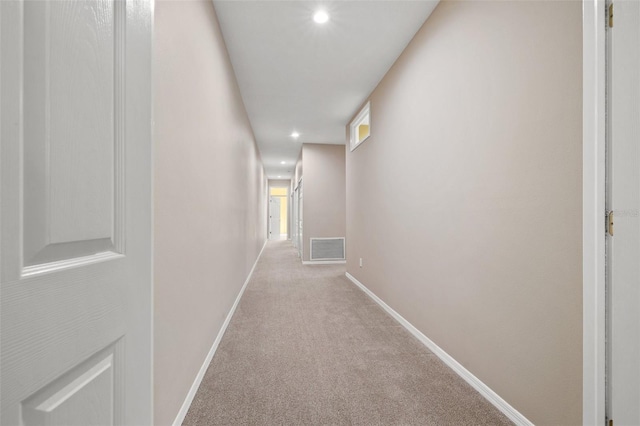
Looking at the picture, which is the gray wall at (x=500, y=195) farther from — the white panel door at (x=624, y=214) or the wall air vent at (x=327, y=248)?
the wall air vent at (x=327, y=248)

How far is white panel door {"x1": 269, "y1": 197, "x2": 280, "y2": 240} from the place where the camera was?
43.4 feet

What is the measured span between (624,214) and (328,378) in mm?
1668

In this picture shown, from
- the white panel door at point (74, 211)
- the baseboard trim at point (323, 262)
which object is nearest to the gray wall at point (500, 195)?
the white panel door at point (74, 211)

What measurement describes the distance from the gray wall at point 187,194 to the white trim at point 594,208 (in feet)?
5.42

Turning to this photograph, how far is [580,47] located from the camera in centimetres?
110

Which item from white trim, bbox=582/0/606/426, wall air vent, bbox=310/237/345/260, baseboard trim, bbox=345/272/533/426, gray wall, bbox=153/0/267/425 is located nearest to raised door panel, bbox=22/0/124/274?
gray wall, bbox=153/0/267/425

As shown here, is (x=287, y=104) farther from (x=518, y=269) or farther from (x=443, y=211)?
(x=518, y=269)

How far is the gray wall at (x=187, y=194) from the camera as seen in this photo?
116cm

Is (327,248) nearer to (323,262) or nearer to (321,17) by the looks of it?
(323,262)

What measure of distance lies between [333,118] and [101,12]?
4.17m

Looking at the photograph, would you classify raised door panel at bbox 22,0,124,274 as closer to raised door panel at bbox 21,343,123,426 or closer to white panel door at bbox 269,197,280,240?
raised door panel at bbox 21,343,123,426

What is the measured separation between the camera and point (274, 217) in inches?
533

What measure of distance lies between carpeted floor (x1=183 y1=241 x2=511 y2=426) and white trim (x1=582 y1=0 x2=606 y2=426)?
60cm

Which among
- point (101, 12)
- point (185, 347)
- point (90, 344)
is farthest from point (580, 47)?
point (185, 347)
